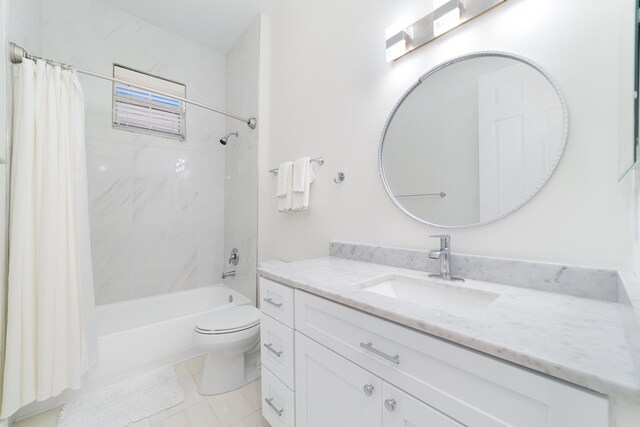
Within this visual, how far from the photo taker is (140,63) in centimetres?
231

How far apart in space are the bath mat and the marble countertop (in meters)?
1.35

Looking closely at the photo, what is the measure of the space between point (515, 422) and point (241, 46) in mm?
3123

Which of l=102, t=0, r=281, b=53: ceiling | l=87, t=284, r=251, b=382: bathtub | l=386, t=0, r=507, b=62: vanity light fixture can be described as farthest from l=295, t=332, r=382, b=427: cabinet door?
l=102, t=0, r=281, b=53: ceiling

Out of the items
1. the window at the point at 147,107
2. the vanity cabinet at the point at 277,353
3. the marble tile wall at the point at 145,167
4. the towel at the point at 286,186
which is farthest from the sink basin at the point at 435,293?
the window at the point at 147,107

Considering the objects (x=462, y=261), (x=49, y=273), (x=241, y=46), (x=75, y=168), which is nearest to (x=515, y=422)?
(x=462, y=261)

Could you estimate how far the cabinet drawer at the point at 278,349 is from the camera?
104cm

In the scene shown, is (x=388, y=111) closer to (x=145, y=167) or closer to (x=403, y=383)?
(x=403, y=383)

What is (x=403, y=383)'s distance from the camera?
0.64 m

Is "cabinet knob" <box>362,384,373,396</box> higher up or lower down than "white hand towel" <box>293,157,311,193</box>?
lower down

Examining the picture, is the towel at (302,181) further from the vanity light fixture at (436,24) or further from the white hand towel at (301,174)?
the vanity light fixture at (436,24)

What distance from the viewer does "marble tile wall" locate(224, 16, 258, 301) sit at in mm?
2227

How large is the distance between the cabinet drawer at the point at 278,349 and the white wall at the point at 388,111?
63 cm

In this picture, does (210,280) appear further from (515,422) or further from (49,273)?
(515,422)

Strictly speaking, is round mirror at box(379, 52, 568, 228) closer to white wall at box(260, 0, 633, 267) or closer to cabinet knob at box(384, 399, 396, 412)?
white wall at box(260, 0, 633, 267)
